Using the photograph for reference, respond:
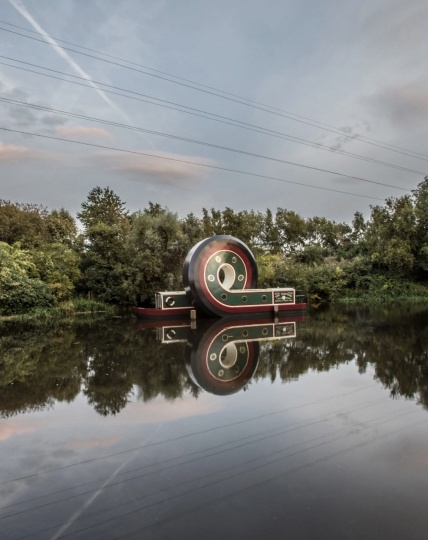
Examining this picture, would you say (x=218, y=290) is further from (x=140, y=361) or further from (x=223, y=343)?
(x=140, y=361)

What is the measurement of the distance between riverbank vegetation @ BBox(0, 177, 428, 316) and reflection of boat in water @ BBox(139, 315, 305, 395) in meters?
5.31

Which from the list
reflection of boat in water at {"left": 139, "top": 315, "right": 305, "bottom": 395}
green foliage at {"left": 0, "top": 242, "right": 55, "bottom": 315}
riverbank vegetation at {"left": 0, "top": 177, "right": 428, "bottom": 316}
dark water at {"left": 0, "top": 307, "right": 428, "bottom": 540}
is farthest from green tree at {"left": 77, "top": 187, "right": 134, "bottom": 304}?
dark water at {"left": 0, "top": 307, "right": 428, "bottom": 540}

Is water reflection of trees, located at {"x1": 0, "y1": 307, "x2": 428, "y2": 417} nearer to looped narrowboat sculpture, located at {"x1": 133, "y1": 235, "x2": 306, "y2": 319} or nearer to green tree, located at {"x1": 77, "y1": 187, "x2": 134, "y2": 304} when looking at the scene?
looped narrowboat sculpture, located at {"x1": 133, "y1": 235, "x2": 306, "y2": 319}

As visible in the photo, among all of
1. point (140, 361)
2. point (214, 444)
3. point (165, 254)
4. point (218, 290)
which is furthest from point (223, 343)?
point (165, 254)

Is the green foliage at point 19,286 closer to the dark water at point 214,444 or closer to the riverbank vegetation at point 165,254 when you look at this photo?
the riverbank vegetation at point 165,254

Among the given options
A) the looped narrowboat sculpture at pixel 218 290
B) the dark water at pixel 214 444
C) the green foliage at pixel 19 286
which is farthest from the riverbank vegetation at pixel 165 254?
the dark water at pixel 214 444

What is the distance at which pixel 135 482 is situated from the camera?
377cm

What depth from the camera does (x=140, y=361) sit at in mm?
8695

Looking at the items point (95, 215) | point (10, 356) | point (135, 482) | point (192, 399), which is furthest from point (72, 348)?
point (95, 215)

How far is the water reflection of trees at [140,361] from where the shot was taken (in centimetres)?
664

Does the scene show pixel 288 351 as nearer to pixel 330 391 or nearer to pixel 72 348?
pixel 330 391

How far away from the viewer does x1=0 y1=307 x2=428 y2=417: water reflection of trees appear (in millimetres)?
6641

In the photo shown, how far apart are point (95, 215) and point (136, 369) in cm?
2653

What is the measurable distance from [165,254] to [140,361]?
37.3 ft
